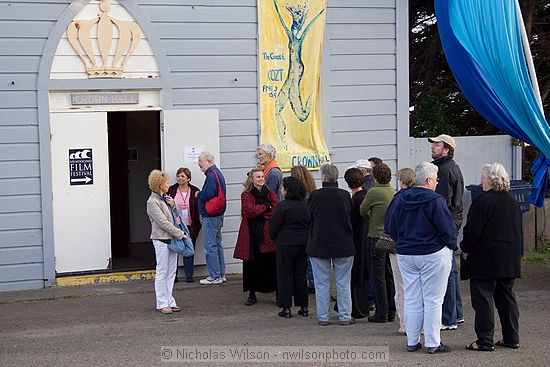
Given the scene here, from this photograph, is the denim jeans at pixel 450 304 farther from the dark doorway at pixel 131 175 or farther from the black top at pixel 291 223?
the dark doorway at pixel 131 175

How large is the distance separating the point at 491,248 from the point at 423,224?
688 millimetres

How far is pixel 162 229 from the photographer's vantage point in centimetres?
963

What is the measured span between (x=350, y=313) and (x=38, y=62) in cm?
515

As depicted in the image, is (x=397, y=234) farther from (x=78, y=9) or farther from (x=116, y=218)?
(x=116, y=218)

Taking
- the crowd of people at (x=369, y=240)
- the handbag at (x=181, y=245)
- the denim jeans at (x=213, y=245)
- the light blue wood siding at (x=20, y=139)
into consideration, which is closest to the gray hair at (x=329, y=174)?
the crowd of people at (x=369, y=240)

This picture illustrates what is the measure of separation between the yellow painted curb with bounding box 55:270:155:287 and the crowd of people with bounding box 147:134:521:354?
0.67 metres

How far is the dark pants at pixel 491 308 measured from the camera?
7887 mm

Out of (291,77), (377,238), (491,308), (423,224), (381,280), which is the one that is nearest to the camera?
(423,224)

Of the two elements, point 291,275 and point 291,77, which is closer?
point 291,275

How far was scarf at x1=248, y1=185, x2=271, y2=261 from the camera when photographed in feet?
33.3

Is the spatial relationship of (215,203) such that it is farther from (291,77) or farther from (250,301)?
(291,77)

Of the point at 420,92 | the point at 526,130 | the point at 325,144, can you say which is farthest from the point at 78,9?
the point at 420,92

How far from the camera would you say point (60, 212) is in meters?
11.3

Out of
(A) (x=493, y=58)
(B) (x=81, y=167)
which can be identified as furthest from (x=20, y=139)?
(A) (x=493, y=58)
